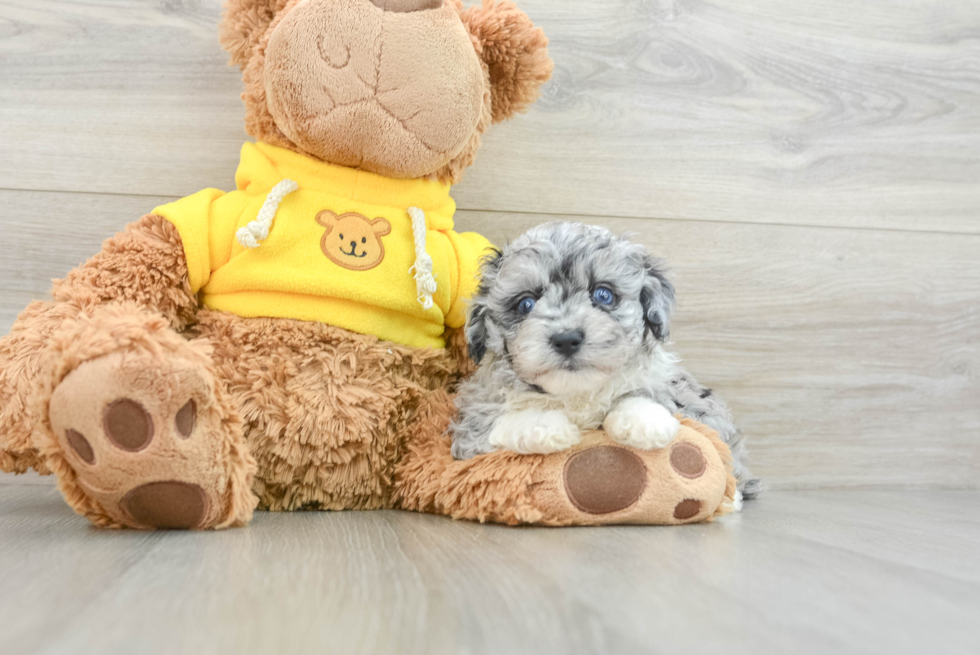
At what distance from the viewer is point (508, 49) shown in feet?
4.11

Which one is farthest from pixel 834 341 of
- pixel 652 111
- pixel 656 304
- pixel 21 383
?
pixel 21 383

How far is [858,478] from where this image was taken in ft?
5.43

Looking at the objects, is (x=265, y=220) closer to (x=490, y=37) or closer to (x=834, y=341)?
(x=490, y=37)

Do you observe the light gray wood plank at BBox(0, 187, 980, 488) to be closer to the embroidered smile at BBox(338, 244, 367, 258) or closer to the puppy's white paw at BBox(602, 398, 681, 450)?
the embroidered smile at BBox(338, 244, 367, 258)

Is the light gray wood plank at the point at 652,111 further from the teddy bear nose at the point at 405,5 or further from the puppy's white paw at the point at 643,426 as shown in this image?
the puppy's white paw at the point at 643,426

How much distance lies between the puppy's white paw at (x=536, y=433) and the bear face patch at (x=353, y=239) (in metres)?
0.33

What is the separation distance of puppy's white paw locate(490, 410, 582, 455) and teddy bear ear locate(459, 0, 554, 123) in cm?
57

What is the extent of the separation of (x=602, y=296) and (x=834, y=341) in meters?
0.82

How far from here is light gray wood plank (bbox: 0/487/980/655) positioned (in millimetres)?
587

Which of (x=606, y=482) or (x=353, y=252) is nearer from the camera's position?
(x=606, y=482)

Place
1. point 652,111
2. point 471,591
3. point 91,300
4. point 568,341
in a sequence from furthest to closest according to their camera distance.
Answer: point 652,111, point 91,300, point 568,341, point 471,591

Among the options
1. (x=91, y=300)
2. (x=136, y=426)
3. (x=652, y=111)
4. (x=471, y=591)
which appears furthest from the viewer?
(x=652, y=111)

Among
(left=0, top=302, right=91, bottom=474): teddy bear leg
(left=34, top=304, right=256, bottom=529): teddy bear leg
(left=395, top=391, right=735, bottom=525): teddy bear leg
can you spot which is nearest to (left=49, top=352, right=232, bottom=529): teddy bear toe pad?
(left=34, top=304, right=256, bottom=529): teddy bear leg

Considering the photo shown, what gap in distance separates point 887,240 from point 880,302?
0.14 meters
